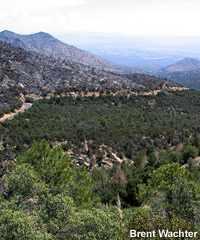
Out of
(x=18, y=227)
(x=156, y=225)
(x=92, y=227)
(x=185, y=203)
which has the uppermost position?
(x=18, y=227)

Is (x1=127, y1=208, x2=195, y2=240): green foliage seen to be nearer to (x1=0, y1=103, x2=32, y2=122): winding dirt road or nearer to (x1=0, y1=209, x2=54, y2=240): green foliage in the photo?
(x1=0, y1=209, x2=54, y2=240): green foliage

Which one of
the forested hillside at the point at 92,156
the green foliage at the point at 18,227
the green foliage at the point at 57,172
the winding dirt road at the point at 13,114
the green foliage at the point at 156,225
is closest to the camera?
the green foliage at the point at 18,227

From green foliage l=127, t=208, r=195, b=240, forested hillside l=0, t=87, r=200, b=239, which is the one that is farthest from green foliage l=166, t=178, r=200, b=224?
green foliage l=127, t=208, r=195, b=240

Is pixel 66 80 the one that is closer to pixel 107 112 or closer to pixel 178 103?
pixel 107 112

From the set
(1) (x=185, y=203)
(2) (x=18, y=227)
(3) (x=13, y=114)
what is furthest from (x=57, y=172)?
(3) (x=13, y=114)

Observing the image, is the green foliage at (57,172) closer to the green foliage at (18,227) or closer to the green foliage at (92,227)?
the green foliage at (92,227)

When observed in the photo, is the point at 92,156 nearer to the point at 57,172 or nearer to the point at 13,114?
the point at 57,172

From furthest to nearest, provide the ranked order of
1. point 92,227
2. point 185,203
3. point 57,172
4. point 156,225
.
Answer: point 57,172 < point 185,203 < point 92,227 < point 156,225

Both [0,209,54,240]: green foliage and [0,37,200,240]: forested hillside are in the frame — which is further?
[0,37,200,240]: forested hillside

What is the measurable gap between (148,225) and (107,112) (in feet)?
142

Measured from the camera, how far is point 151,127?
43594 mm

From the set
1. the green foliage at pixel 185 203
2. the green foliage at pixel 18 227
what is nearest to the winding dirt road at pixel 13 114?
the green foliage at pixel 18 227

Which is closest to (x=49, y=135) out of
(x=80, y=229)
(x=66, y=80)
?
(x=80, y=229)

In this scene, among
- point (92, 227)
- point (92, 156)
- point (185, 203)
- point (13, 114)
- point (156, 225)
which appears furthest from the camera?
point (13, 114)
